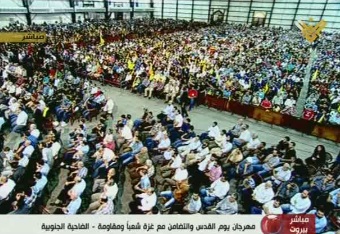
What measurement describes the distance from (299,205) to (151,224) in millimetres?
2879

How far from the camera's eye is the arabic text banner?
330 cm

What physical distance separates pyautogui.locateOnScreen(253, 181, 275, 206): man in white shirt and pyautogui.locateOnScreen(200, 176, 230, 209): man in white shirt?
49 centimetres

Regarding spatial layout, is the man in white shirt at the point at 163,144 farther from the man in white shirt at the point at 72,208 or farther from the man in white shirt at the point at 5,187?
the man in white shirt at the point at 5,187

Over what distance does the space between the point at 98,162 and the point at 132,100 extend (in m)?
5.68

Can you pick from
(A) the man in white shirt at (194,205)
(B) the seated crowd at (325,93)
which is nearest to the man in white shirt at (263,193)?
(A) the man in white shirt at (194,205)

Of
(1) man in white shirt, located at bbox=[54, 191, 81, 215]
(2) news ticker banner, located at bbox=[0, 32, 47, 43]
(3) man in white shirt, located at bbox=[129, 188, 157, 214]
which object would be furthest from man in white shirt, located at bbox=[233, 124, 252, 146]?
(2) news ticker banner, located at bbox=[0, 32, 47, 43]

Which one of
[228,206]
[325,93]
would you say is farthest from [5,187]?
[325,93]

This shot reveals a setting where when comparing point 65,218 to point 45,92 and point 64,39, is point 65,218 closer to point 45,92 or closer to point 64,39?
point 45,92

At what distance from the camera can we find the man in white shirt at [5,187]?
5.03m

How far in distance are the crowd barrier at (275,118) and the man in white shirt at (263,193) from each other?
14.4 ft

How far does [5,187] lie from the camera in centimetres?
507

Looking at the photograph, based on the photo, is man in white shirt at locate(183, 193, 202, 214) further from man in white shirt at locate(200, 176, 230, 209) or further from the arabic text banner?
the arabic text banner

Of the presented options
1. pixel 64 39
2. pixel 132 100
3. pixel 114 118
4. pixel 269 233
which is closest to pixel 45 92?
pixel 114 118

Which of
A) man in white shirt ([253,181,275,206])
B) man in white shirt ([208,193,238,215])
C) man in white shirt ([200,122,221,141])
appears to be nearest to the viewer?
man in white shirt ([208,193,238,215])
